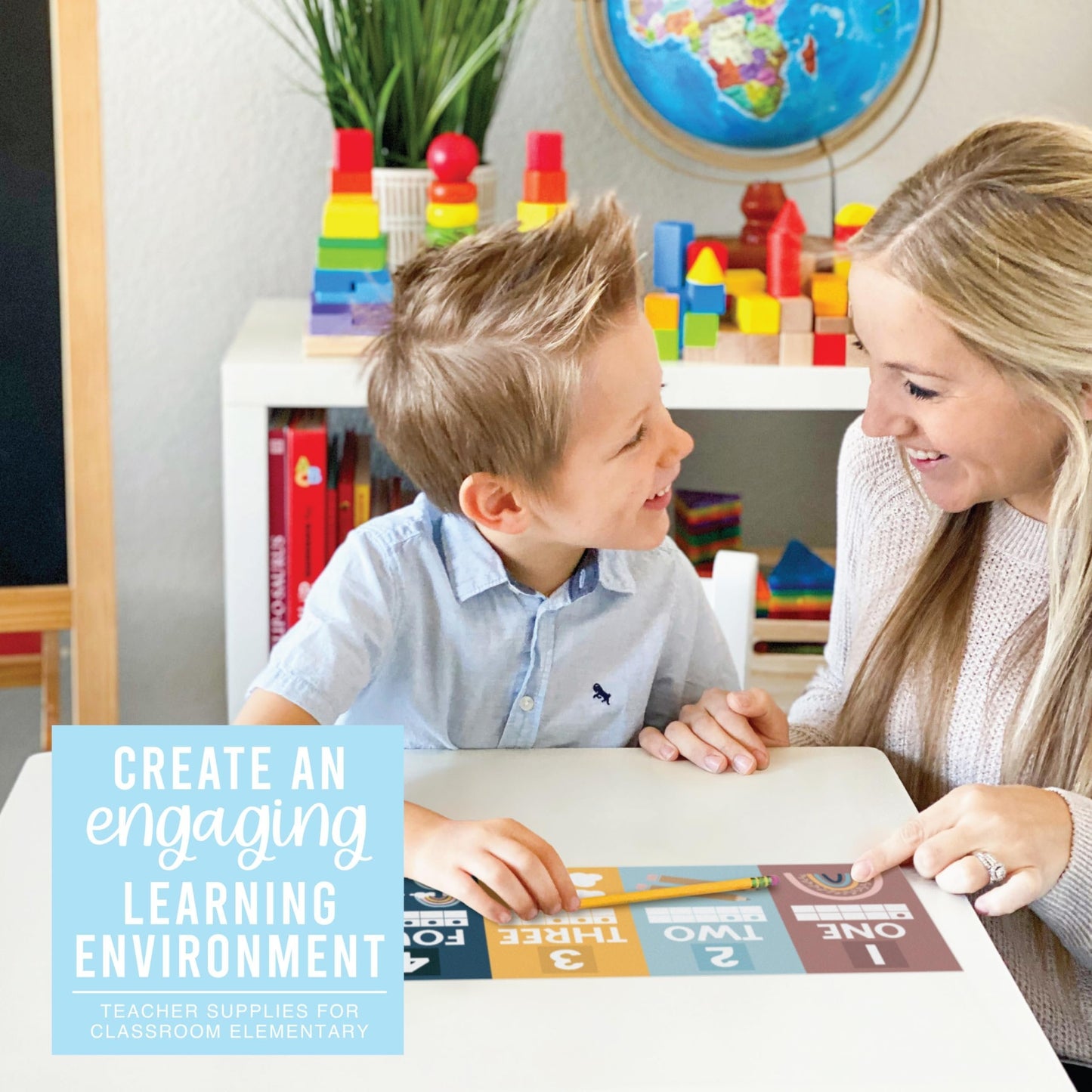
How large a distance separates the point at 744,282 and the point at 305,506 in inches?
23.7

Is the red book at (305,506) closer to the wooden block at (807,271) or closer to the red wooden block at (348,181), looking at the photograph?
the red wooden block at (348,181)

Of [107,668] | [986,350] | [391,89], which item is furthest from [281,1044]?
[391,89]

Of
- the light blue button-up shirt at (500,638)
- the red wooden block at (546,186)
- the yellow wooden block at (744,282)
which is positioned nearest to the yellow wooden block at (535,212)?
the red wooden block at (546,186)

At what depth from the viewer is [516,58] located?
1.90m

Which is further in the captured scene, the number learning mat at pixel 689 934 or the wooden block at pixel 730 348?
the wooden block at pixel 730 348

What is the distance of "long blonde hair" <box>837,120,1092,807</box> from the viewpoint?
900 millimetres

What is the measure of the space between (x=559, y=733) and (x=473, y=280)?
1.17 ft

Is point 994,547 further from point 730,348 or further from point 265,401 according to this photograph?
point 265,401

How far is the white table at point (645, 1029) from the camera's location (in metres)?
0.59

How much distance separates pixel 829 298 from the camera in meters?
1.61

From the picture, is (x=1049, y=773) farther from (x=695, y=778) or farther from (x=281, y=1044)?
(x=281, y=1044)

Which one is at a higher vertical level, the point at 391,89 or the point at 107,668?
the point at 391,89

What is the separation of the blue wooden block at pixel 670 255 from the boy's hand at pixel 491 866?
3.25 feet

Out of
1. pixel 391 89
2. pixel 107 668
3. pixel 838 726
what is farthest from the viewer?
pixel 391 89
